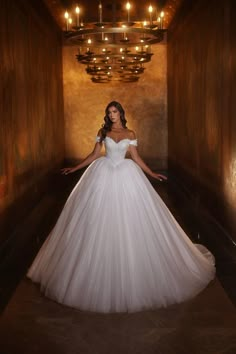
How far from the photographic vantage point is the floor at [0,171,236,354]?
144 inches

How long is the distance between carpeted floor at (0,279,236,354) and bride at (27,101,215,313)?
0.15 metres

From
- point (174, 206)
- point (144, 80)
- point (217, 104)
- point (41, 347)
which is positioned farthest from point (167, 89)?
point (41, 347)

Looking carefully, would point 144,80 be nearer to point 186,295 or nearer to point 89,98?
point 89,98

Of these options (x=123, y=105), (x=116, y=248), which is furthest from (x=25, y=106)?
(x=123, y=105)

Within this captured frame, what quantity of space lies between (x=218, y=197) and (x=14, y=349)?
4263 millimetres

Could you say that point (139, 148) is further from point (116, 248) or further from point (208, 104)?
point (116, 248)

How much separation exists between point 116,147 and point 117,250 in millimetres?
1091

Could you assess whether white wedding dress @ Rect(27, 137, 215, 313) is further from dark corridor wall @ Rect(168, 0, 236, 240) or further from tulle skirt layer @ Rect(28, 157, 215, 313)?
dark corridor wall @ Rect(168, 0, 236, 240)

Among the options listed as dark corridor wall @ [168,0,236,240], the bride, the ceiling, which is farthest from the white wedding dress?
the ceiling

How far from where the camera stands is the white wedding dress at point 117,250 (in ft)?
14.3

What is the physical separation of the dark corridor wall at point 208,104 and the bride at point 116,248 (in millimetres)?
1707

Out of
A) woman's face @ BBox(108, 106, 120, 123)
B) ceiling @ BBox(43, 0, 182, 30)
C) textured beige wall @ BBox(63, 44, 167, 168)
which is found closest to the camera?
woman's face @ BBox(108, 106, 120, 123)

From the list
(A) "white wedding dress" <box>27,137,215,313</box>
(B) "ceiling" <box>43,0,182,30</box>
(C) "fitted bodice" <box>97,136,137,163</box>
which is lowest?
(A) "white wedding dress" <box>27,137,215,313</box>

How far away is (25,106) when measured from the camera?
8.34m
